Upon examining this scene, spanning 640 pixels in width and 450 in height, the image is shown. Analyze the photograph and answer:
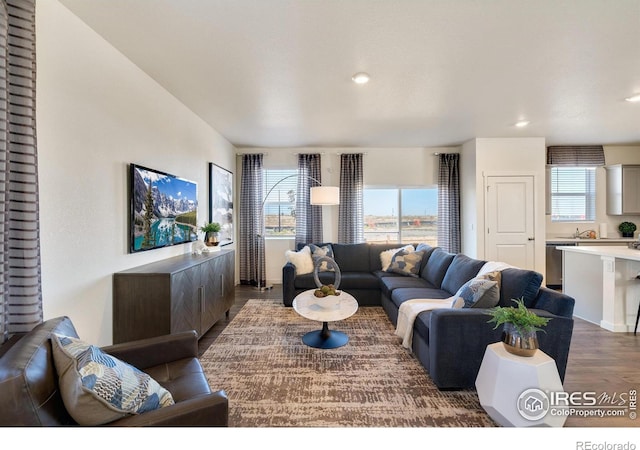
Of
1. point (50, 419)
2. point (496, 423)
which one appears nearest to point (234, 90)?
point (50, 419)

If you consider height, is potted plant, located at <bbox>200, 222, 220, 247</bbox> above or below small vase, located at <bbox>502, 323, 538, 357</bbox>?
above

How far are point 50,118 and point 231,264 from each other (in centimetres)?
248

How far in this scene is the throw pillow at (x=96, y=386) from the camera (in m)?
1.05

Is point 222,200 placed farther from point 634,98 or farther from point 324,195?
point 634,98

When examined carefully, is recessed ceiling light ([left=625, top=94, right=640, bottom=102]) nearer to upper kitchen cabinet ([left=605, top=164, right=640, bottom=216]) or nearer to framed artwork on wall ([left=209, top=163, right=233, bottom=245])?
upper kitchen cabinet ([left=605, top=164, right=640, bottom=216])

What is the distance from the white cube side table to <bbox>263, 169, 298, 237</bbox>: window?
4525 mm

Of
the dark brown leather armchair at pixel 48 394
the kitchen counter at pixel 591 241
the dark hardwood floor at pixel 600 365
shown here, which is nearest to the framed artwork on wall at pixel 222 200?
the dark hardwood floor at pixel 600 365

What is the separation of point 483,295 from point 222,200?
394 centimetres

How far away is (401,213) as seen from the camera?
5.91m

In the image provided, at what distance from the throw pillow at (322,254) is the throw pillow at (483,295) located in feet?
7.39

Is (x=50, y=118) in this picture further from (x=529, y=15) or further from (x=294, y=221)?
(x=294, y=221)

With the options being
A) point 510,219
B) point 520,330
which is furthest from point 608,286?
point 520,330

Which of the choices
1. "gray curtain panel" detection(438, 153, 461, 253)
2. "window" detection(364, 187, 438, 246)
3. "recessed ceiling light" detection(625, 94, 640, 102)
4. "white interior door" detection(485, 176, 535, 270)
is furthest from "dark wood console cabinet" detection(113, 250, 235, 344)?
"recessed ceiling light" detection(625, 94, 640, 102)

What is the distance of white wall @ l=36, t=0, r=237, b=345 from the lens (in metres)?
1.77
